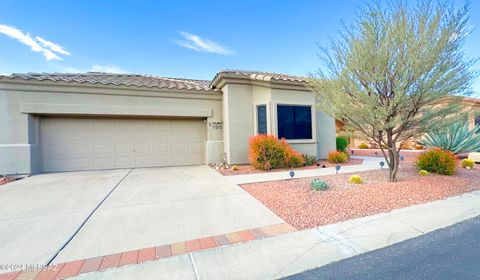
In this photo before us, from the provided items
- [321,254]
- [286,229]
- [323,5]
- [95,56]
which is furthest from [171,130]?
[323,5]

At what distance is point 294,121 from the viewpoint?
380 inches

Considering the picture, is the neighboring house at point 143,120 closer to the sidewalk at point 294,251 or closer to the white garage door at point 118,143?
the white garage door at point 118,143

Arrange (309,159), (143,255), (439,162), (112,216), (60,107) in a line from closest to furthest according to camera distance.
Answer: (143,255) < (112,216) < (439,162) < (60,107) < (309,159)

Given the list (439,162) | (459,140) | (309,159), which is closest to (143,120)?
(309,159)

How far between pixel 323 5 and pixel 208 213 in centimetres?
1070

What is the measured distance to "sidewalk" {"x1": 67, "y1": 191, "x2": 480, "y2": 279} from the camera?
2.34 meters

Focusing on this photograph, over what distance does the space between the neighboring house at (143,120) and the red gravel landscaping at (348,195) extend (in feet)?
12.8

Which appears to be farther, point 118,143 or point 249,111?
point 249,111

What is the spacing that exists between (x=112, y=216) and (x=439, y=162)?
9.44 metres

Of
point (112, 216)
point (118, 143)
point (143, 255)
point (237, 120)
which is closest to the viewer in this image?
point (143, 255)

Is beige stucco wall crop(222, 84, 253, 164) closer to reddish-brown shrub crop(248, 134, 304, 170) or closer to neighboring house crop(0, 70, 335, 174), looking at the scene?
neighboring house crop(0, 70, 335, 174)

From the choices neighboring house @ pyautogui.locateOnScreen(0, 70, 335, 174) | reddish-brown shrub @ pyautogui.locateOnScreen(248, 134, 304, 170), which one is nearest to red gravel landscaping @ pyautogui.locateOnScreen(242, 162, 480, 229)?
reddish-brown shrub @ pyautogui.locateOnScreen(248, 134, 304, 170)

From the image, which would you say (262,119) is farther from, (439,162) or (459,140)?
(459,140)

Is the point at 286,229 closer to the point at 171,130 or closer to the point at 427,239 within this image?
the point at 427,239
